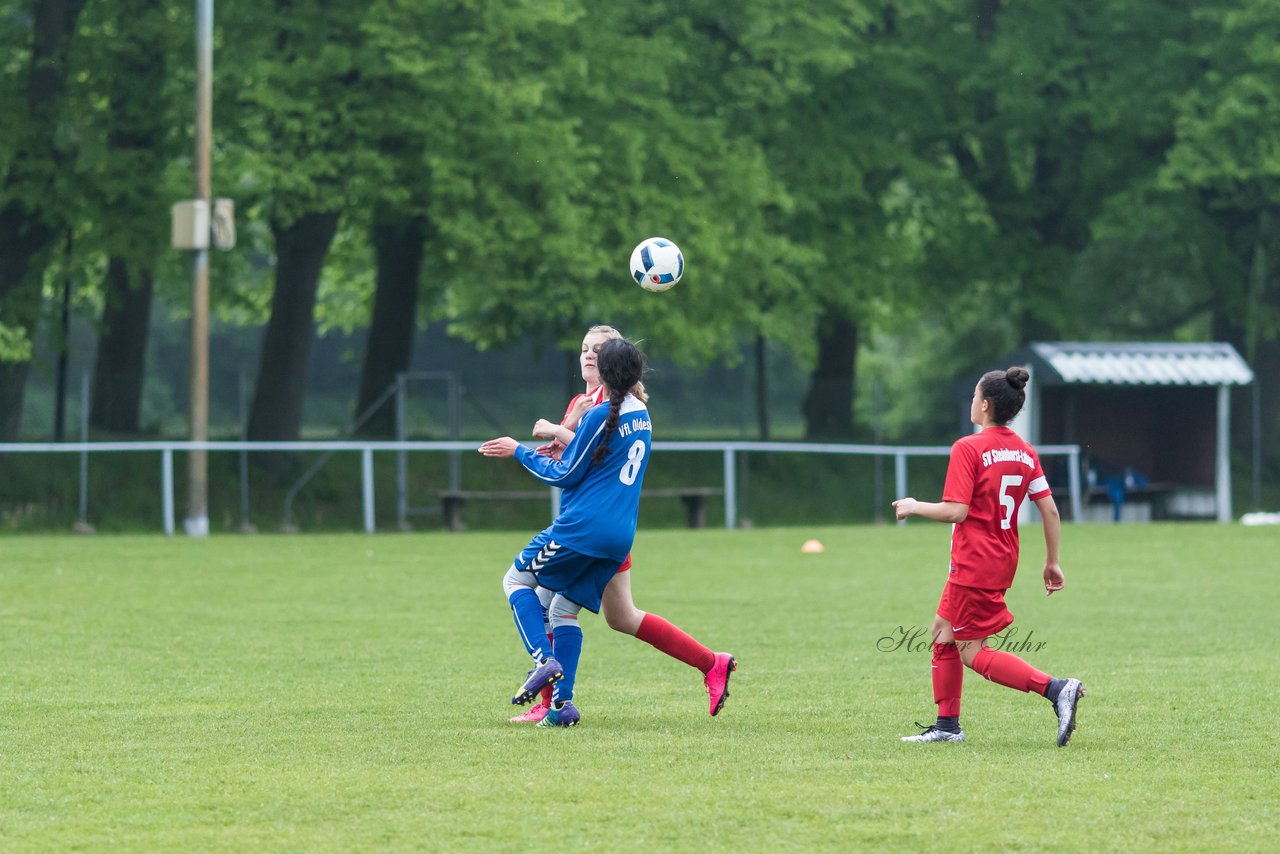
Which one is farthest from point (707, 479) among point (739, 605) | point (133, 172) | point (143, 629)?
point (143, 629)

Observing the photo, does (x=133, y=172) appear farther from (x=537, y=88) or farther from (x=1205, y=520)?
(x=1205, y=520)

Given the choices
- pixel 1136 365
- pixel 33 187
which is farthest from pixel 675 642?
pixel 1136 365

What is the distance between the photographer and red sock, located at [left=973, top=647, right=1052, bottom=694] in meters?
8.00

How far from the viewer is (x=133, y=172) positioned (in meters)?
26.7

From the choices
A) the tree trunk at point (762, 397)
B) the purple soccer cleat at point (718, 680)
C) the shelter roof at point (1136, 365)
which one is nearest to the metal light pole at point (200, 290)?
the shelter roof at point (1136, 365)

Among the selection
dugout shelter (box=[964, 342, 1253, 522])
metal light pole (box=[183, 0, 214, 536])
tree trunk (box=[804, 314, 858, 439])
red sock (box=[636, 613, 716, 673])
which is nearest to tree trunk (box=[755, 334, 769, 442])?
tree trunk (box=[804, 314, 858, 439])

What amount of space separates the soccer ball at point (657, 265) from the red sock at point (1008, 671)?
3.80 metres

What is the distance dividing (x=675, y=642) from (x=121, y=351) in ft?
80.1

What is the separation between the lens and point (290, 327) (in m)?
28.2

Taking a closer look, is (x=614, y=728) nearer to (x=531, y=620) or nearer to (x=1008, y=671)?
(x=531, y=620)

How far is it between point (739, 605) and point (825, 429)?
65.9ft

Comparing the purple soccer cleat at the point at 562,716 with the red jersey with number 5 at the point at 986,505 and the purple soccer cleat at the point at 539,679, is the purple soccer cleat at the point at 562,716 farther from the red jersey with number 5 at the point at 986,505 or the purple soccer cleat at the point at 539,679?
the red jersey with number 5 at the point at 986,505

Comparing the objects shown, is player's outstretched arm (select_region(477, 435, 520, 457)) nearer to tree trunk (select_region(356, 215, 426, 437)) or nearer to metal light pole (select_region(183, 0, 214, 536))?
metal light pole (select_region(183, 0, 214, 536))

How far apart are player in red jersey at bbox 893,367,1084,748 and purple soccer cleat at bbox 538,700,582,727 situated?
4.69 feet
